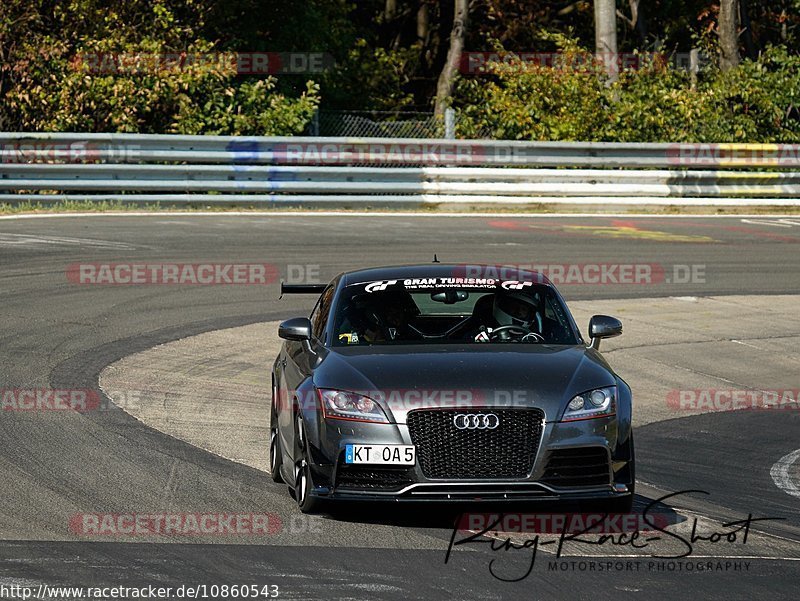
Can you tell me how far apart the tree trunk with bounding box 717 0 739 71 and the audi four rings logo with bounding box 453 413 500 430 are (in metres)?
26.3

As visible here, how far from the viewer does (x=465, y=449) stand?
7391 mm

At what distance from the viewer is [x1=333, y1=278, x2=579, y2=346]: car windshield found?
345 inches

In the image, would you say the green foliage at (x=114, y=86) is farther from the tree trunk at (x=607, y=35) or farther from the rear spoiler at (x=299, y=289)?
the rear spoiler at (x=299, y=289)

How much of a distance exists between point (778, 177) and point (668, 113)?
130 inches

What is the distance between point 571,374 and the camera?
777cm

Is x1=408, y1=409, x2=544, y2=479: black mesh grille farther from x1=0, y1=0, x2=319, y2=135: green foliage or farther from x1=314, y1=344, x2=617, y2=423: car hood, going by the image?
x1=0, y1=0, x2=319, y2=135: green foliage

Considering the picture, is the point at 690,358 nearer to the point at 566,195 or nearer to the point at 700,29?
the point at 566,195

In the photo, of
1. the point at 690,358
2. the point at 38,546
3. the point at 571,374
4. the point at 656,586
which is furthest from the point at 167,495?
the point at 690,358

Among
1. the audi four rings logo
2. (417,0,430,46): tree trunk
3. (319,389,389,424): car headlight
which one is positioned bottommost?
the audi four rings logo

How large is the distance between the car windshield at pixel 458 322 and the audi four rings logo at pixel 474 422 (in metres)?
1.27

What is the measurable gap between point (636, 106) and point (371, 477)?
21625mm
